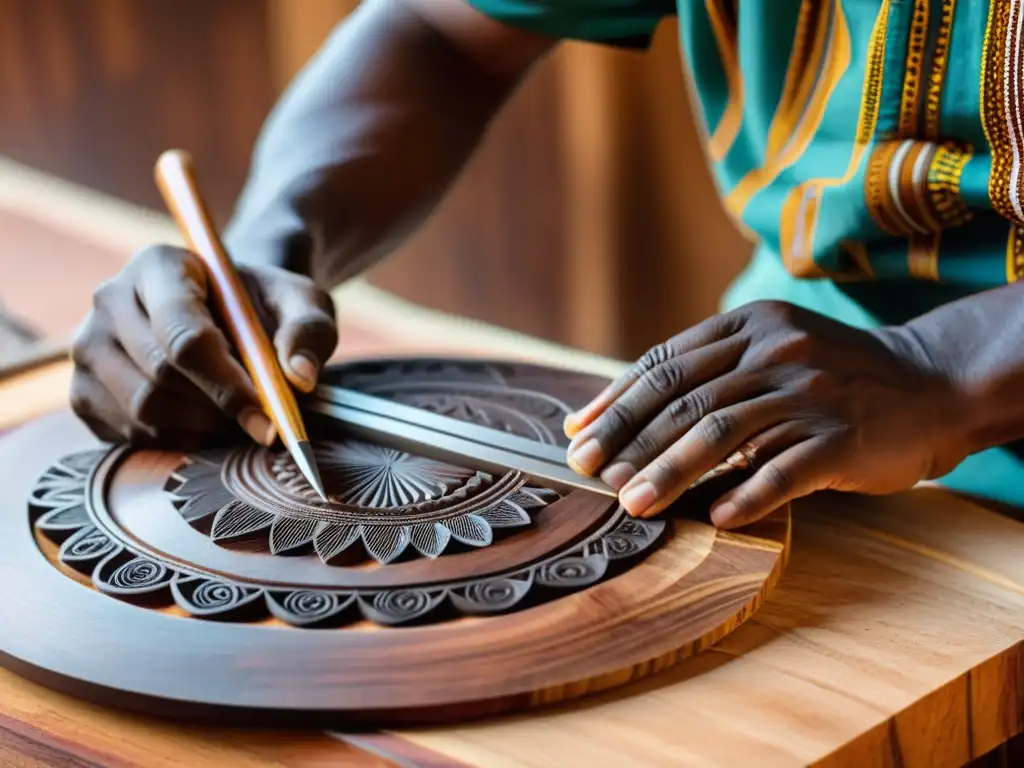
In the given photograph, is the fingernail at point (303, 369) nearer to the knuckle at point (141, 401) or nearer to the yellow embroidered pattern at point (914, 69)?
the knuckle at point (141, 401)

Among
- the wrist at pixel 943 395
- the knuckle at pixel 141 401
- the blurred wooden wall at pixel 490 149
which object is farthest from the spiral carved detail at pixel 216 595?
the blurred wooden wall at pixel 490 149

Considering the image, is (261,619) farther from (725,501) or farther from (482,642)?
(725,501)

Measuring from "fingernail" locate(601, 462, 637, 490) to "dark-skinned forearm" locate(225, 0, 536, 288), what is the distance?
1.42 ft

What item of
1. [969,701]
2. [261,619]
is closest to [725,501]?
[969,701]

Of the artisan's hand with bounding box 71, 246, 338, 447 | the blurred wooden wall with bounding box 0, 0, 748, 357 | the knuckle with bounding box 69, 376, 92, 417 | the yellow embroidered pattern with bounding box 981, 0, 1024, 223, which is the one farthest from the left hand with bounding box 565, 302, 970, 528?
the blurred wooden wall with bounding box 0, 0, 748, 357

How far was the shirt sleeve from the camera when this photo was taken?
118cm

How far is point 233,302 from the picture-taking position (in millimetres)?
988

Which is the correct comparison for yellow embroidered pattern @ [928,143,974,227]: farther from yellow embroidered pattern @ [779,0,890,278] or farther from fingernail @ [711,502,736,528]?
fingernail @ [711,502,736,528]

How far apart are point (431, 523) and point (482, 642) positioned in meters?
0.13

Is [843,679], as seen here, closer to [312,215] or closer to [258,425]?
[258,425]

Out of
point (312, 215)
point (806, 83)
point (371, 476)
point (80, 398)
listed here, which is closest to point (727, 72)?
point (806, 83)

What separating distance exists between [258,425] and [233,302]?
104 millimetres

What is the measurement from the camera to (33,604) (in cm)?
77

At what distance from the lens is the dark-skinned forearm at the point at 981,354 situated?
0.87m
